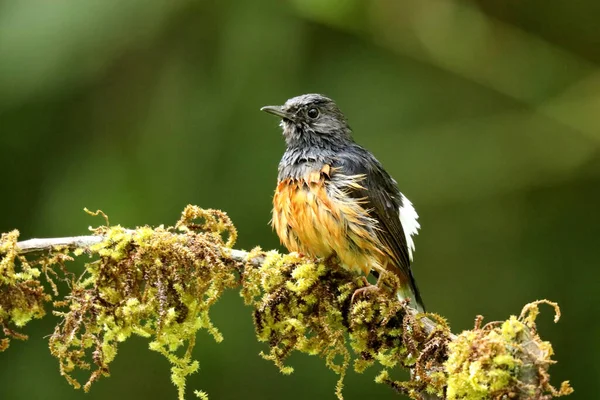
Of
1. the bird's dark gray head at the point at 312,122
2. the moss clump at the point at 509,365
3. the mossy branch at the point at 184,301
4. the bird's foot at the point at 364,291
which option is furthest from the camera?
the bird's dark gray head at the point at 312,122

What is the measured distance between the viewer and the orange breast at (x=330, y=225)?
3.63m

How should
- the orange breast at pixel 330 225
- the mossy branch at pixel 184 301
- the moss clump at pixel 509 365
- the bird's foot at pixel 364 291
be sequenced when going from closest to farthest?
the moss clump at pixel 509 365 → the mossy branch at pixel 184 301 → the bird's foot at pixel 364 291 → the orange breast at pixel 330 225

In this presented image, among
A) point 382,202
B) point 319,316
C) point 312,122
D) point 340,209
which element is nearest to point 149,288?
point 319,316

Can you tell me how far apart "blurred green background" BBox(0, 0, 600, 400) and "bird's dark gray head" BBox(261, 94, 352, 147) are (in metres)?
0.86

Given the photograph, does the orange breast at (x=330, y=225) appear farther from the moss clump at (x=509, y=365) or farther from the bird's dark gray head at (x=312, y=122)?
the moss clump at (x=509, y=365)

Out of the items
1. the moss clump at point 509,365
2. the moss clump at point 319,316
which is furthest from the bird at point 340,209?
the moss clump at point 509,365

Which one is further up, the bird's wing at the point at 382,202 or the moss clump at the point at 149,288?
the bird's wing at the point at 382,202

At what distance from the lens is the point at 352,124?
5824mm

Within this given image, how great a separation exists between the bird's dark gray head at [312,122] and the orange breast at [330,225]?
1.86 ft

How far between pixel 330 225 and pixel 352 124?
2.30 metres

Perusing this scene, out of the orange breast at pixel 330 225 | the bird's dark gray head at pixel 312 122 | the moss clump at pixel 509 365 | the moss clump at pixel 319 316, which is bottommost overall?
the moss clump at pixel 509 365

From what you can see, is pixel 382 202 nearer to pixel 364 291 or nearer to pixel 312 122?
pixel 312 122

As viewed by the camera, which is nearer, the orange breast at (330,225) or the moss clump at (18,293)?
the moss clump at (18,293)

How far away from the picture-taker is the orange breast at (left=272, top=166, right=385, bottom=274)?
11.9 ft
